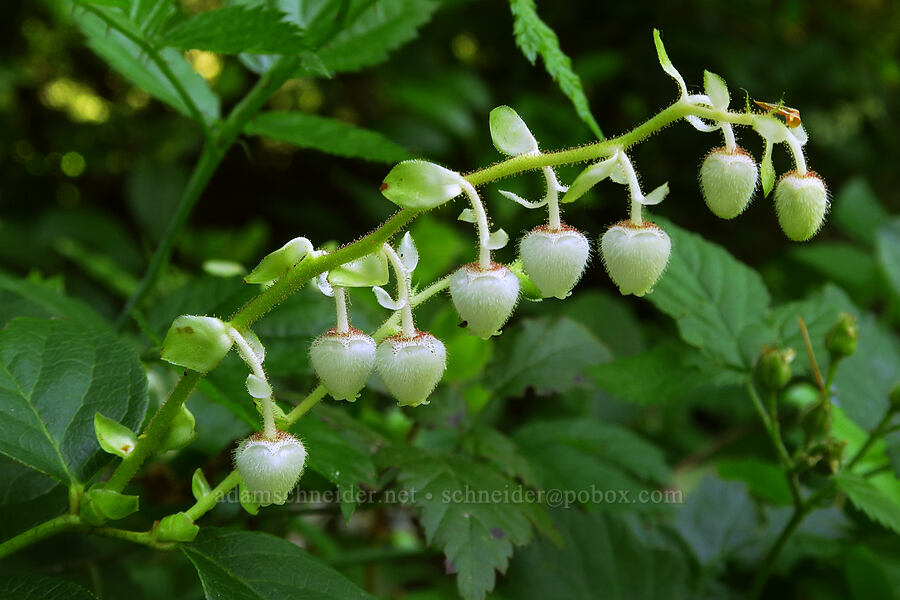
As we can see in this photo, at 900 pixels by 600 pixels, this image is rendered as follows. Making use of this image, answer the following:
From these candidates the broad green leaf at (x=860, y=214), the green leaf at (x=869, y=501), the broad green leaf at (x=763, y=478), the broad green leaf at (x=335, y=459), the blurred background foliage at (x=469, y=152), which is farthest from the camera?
the broad green leaf at (x=860, y=214)

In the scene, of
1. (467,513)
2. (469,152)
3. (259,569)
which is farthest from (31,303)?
(469,152)

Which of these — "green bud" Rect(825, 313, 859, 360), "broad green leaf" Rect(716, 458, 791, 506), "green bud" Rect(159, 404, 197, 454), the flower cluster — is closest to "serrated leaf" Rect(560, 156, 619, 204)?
the flower cluster

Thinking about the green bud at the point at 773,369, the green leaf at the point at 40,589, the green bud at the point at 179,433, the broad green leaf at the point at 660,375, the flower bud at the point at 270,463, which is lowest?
the broad green leaf at the point at 660,375

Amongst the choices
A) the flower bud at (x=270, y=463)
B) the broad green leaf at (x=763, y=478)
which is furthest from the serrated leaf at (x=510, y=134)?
the broad green leaf at (x=763, y=478)

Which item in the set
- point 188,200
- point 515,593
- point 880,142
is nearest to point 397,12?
point 188,200

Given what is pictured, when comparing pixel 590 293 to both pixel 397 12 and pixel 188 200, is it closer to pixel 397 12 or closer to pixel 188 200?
pixel 397 12

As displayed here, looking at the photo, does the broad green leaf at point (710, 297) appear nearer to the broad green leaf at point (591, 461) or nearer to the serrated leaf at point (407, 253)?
the broad green leaf at point (591, 461)
